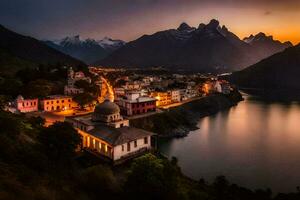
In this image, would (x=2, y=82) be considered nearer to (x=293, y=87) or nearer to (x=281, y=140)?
(x=281, y=140)

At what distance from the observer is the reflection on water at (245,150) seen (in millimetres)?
31844

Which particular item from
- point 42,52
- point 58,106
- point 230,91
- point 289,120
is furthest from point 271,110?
point 42,52

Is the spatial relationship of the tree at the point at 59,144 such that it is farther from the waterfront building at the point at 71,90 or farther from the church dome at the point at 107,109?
the waterfront building at the point at 71,90

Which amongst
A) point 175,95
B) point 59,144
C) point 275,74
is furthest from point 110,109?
point 275,74

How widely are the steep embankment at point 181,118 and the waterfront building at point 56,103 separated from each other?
A: 10.8 meters

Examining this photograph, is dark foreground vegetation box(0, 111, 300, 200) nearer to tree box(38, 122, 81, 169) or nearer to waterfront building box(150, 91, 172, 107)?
tree box(38, 122, 81, 169)

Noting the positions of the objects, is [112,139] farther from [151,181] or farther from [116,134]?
[151,181]

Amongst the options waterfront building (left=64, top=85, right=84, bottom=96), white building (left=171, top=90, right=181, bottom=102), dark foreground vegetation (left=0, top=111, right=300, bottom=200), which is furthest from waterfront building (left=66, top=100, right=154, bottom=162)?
white building (left=171, top=90, right=181, bottom=102)

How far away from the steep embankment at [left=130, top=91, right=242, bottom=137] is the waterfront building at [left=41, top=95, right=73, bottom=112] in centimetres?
1078

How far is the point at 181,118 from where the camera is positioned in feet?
184

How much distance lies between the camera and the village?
26.8m

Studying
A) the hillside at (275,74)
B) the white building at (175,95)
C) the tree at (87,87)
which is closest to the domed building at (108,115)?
the tree at (87,87)

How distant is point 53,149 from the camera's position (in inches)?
790

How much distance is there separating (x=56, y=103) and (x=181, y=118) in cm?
2108
